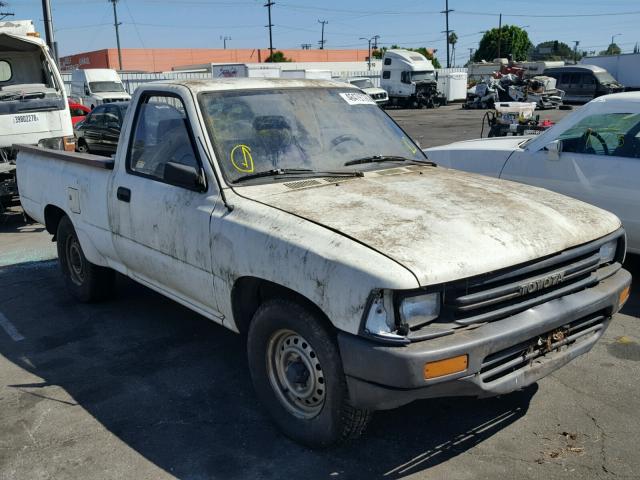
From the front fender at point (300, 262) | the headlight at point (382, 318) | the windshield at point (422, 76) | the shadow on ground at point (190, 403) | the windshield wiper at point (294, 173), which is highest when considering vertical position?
the windshield at point (422, 76)

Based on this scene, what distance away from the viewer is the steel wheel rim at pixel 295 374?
332cm

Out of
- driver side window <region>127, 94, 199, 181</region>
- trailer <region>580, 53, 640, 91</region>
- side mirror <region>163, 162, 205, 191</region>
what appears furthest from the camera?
trailer <region>580, 53, 640, 91</region>

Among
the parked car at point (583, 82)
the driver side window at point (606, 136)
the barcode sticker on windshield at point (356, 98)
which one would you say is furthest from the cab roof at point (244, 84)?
the parked car at point (583, 82)

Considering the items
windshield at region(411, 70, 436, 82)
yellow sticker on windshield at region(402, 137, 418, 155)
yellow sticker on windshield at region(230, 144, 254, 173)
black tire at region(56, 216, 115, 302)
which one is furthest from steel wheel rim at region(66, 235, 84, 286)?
windshield at region(411, 70, 436, 82)

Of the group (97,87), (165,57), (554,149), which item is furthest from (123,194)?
(165,57)

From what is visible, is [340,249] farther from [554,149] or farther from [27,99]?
[27,99]

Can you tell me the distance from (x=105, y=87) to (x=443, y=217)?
92.9ft

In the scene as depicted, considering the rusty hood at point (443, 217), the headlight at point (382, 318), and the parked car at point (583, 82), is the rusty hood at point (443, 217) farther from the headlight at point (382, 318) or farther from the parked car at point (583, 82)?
the parked car at point (583, 82)

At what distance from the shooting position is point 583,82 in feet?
111

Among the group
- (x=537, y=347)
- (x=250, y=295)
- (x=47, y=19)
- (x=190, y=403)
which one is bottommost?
(x=190, y=403)

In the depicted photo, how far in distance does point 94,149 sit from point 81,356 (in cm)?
1016

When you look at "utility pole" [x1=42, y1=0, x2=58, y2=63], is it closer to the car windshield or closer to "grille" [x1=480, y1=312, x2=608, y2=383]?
the car windshield

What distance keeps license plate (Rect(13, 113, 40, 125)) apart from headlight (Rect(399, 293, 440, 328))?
8714mm

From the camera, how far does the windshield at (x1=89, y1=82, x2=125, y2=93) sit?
1120 inches
